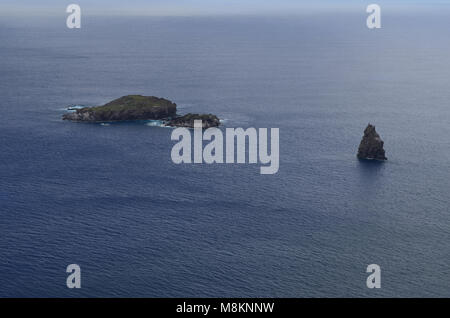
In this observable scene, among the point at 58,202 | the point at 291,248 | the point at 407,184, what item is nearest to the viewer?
the point at 291,248

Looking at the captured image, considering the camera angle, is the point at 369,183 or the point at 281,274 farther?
the point at 369,183

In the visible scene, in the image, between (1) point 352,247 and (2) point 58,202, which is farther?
(2) point 58,202

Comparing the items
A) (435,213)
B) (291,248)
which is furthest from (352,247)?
(435,213)
